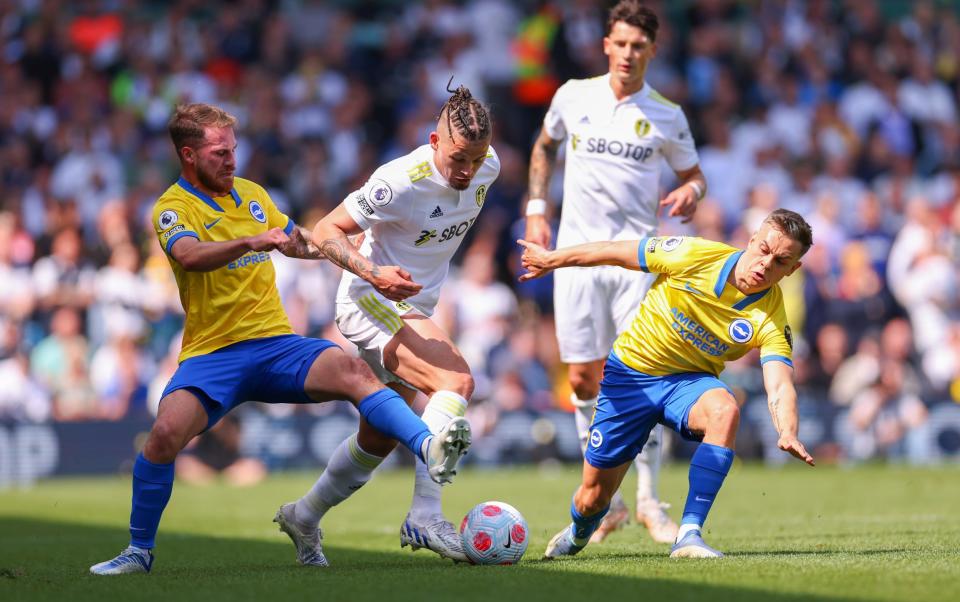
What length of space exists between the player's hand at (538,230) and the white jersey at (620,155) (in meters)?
0.45

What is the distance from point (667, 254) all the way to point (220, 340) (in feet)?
7.72

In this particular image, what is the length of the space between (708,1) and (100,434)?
36.4 ft

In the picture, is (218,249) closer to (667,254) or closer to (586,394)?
(667,254)

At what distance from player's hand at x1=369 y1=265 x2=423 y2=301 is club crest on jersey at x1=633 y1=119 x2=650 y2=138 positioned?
281 cm

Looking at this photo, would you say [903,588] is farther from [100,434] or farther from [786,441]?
[100,434]

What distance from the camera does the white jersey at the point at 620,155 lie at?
9.09 meters

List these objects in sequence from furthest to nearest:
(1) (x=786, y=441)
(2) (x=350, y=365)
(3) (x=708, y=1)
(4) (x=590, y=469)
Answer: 1. (3) (x=708, y=1)
2. (4) (x=590, y=469)
3. (2) (x=350, y=365)
4. (1) (x=786, y=441)

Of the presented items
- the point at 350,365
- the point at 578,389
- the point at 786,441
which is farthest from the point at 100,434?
the point at 786,441

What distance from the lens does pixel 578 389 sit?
9.24 meters

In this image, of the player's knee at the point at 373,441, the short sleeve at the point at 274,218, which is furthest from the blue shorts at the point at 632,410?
the short sleeve at the point at 274,218

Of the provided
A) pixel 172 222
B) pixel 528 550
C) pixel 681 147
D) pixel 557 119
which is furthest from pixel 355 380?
pixel 681 147

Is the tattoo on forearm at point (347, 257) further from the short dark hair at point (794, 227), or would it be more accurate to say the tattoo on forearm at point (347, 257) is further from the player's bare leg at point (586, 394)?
the player's bare leg at point (586, 394)

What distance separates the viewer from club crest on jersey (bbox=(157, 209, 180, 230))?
6820mm

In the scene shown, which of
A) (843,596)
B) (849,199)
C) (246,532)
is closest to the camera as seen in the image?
(843,596)
